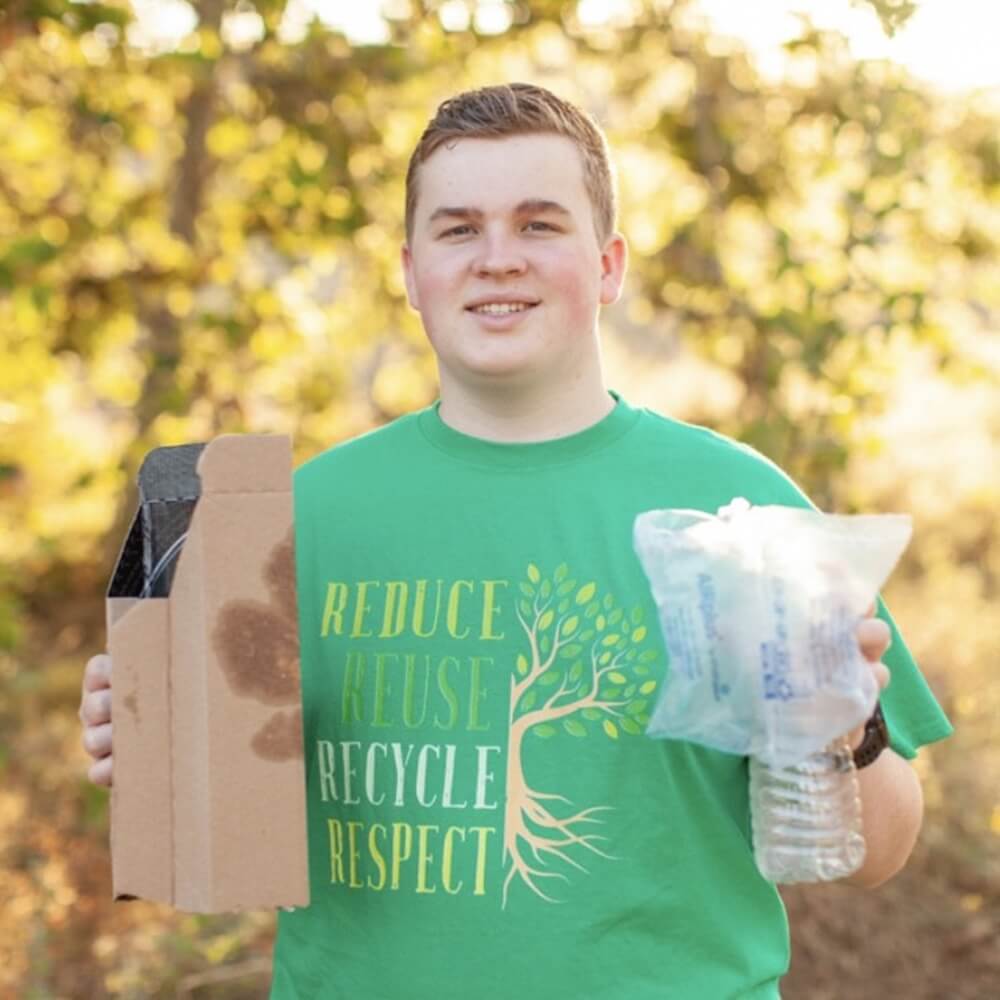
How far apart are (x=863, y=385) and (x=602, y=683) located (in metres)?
3.16

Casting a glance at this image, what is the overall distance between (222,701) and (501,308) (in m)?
0.61

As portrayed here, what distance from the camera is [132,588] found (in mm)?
1810

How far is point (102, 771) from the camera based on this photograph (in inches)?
73.4

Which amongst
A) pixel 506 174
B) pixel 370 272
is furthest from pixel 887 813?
pixel 370 272

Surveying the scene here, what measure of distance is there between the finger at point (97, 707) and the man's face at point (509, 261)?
1.95 ft

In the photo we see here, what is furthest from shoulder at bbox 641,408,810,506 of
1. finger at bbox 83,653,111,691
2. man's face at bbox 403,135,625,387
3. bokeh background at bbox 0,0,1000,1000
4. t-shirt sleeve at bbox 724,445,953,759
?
bokeh background at bbox 0,0,1000,1000

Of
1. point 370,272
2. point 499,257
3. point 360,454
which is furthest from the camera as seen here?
point 370,272

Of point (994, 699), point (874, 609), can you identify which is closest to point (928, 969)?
point (994, 699)

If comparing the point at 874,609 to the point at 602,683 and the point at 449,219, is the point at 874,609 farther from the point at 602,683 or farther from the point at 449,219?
the point at 449,219

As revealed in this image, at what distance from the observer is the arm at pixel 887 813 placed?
184cm

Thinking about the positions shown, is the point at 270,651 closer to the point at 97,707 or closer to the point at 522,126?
the point at 97,707

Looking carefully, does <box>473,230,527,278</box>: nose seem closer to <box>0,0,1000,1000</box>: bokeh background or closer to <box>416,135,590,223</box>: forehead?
<box>416,135,590,223</box>: forehead

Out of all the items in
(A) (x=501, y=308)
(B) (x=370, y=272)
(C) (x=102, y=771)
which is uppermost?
A: (B) (x=370, y=272)

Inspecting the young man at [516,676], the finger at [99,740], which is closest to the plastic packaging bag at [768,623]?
the young man at [516,676]
